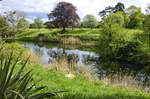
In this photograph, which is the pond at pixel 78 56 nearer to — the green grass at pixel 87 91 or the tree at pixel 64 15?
the green grass at pixel 87 91

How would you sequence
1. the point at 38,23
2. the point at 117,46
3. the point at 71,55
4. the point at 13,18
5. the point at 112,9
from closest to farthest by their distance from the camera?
the point at 13,18 → the point at 117,46 → the point at 71,55 → the point at 112,9 → the point at 38,23

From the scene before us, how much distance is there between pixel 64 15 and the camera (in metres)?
41.7

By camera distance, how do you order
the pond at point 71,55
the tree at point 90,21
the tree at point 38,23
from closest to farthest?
1. the pond at point 71,55
2. the tree at point 90,21
3. the tree at point 38,23

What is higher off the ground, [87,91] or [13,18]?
[13,18]

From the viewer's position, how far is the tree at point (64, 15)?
1639 inches

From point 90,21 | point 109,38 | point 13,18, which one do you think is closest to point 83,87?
point 13,18

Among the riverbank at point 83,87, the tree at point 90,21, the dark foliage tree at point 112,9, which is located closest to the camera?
the riverbank at point 83,87

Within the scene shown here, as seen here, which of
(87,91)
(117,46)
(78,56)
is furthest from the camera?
(78,56)

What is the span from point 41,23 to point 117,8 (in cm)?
3121

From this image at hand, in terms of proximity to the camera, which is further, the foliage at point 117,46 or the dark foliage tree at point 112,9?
the dark foliage tree at point 112,9

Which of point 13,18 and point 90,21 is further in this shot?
point 90,21

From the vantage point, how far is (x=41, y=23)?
56312 mm

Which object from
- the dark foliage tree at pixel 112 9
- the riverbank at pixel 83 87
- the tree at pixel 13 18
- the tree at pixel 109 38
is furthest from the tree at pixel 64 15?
the riverbank at pixel 83 87

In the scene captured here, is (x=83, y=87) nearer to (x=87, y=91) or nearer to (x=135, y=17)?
(x=87, y=91)
